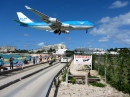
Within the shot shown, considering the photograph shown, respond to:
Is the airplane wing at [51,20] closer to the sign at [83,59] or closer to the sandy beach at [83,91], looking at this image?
the sign at [83,59]

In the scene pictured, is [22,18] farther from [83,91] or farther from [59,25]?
[83,91]

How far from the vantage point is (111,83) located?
70.3 ft

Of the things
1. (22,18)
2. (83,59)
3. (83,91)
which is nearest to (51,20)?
(83,59)

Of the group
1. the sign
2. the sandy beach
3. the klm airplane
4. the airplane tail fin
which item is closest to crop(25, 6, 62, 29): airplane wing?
the klm airplane

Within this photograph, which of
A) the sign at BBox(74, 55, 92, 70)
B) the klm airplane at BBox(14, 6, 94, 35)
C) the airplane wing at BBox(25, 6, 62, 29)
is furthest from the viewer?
the klm airplane at BBox(14, 6, 94, 35)

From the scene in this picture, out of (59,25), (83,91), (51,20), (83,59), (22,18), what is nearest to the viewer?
(83,91)

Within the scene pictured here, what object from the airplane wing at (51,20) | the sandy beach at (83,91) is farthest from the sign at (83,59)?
the airplane wing at (51,20)

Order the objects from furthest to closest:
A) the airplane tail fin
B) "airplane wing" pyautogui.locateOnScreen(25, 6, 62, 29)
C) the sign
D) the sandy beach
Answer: the airplane tail fin → "airplane wing" pyautogui.locateOnScreen(25, 6, 62, 29) → the sign → the sandy beach

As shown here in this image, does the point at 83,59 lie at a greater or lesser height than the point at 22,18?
lesser

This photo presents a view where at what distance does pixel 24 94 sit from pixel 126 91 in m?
7.69

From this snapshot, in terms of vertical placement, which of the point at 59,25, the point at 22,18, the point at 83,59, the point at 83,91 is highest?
the point at 22,18

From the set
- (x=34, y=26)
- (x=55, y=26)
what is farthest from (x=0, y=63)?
(x=34, y=26)

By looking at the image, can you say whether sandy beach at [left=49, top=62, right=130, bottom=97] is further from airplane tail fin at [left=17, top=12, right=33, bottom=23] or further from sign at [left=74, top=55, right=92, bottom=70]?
airplane tail fin at [left=17, top=12, right=33, bottom=23]

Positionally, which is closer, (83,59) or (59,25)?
(83,59)
